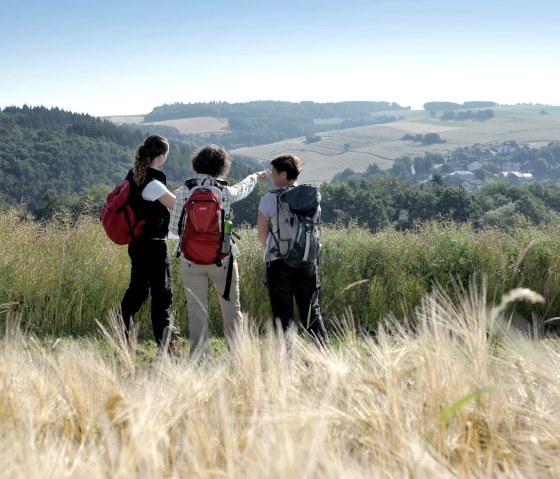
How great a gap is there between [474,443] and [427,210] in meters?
47.8

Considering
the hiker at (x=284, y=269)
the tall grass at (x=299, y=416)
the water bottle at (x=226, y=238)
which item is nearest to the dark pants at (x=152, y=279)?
the water bottle at (x=226, y=238)

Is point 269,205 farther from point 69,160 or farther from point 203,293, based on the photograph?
point 69,160

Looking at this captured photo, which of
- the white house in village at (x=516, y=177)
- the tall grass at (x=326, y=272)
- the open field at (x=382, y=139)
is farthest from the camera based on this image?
the open field at (x=382, y=139)

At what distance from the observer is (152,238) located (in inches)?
202

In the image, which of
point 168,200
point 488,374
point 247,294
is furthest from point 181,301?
point 488,374

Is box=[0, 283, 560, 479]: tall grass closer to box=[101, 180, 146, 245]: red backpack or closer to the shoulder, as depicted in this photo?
the shoulder

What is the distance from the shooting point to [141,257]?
5.20m

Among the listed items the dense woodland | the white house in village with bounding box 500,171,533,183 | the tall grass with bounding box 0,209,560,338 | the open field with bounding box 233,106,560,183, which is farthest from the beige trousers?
the white house in village with bounding box 500,171,533,183

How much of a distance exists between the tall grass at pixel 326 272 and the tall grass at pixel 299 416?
4.11 metres

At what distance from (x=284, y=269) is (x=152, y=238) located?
44.7 inches

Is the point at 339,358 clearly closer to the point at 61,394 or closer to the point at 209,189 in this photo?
the point at 61,394

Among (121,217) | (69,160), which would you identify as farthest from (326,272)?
(69,160)

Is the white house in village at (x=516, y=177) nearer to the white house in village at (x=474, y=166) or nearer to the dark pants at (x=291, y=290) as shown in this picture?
the white house in village at (x=474, y=166)

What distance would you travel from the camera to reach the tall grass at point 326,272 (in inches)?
258
